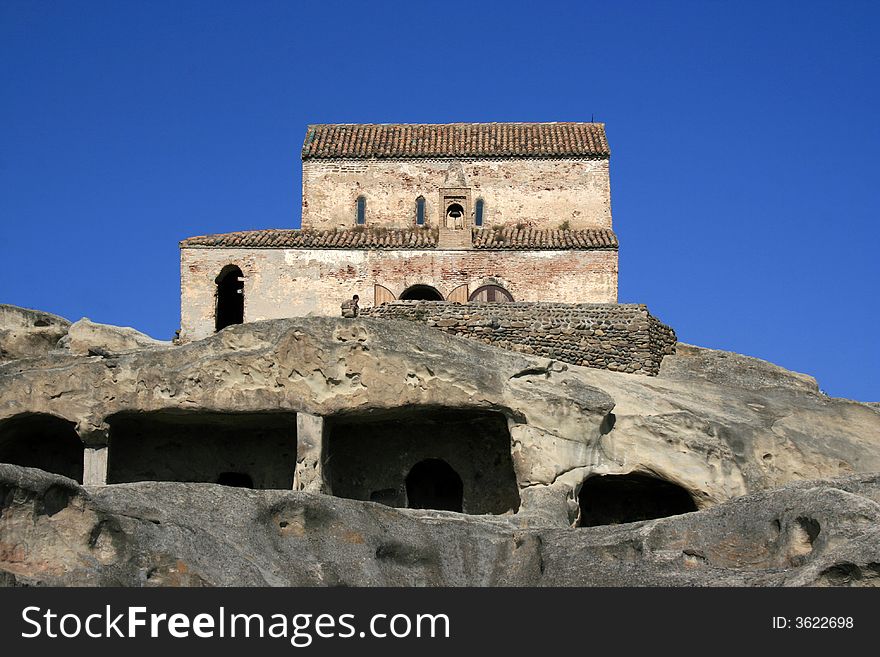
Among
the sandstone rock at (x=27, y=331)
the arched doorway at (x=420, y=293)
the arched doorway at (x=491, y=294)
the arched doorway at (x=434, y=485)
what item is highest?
the arched doorway at (x=420, y=293)

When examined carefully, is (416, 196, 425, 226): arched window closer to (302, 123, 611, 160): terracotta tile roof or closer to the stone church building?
the stone church building

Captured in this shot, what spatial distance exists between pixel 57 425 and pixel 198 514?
10.7 m

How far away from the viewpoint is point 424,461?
26969 millimetres

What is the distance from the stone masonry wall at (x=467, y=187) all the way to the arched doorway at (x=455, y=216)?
54 cm

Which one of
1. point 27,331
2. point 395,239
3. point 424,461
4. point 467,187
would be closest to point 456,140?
point 467,187

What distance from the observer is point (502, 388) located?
987 inches

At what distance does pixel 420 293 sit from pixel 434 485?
9.25 m

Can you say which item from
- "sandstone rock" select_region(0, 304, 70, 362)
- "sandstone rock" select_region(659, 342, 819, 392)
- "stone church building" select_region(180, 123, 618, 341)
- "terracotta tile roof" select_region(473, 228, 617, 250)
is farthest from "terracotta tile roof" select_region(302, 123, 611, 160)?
"sandstone rock" select_region(659, 342, 819, 392)

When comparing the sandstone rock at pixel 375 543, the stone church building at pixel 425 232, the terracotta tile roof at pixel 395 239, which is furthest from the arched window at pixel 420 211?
the sandstone rock at pixel 375 543

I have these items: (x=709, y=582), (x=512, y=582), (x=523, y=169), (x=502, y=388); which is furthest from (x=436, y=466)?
(x=523, y=169)

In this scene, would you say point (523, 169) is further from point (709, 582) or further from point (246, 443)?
point (709, 582)

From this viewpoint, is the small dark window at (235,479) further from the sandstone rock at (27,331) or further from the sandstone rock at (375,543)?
the sandstone rock at (375,543)

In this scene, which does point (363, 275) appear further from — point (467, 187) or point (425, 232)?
point (467, 187)

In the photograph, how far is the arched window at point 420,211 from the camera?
3794cm
